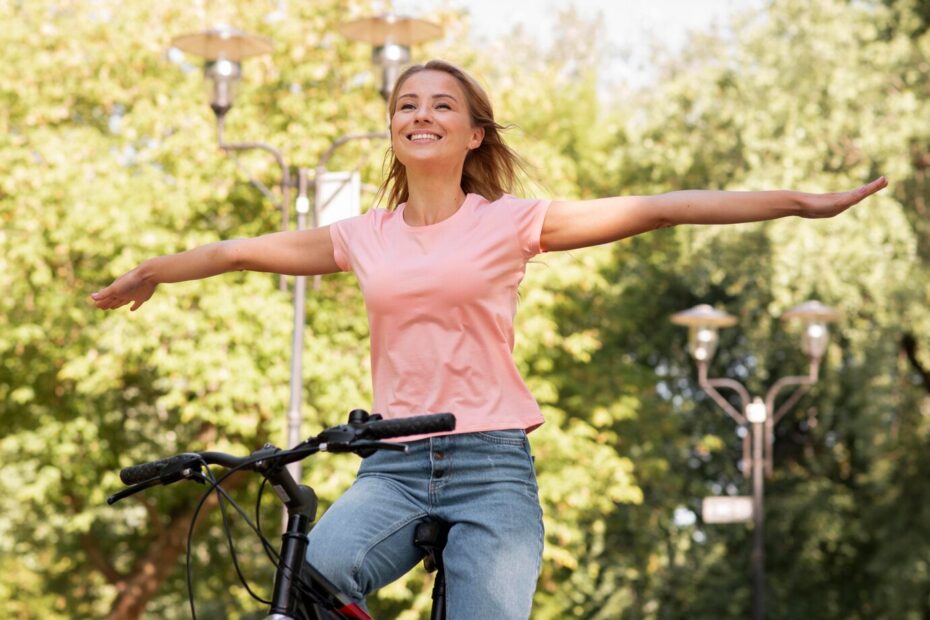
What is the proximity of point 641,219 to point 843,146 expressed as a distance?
17486mm

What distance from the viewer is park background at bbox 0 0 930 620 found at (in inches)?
650

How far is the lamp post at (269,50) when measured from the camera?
11438mm

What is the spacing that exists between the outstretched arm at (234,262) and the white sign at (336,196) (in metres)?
7.55

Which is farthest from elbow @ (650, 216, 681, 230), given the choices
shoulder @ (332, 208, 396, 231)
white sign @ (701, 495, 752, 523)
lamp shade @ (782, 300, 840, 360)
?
lamp shade @ (782, 300, 840, 360)

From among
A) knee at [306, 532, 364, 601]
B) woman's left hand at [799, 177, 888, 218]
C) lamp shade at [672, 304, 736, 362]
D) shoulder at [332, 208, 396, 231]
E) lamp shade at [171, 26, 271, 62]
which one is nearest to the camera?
knee at [306, 532, 364, 601]

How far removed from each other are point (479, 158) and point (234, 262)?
67 cm

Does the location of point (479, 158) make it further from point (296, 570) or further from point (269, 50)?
point (269, 50)

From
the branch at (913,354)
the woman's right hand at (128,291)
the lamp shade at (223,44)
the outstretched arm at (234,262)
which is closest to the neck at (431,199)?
the outstretched arm at (234,262)

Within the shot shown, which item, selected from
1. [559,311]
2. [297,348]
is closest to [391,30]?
[297,348]

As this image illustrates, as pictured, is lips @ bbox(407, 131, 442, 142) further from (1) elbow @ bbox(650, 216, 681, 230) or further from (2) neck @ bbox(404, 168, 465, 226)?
(1) elbow @ bbox(650, 216, 681, 230)

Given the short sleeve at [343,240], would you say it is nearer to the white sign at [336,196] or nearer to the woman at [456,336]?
the woman at [456,336]

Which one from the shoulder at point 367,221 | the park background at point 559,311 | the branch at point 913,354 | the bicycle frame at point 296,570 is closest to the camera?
the bicycle frame at point 296,570

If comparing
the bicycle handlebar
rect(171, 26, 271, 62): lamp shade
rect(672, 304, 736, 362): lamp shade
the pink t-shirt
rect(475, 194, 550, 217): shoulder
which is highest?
rect(171, 26, 271, 62): lamp shade

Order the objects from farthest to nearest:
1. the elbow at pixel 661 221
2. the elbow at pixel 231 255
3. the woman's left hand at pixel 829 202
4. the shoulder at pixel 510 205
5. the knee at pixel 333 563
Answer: the elbow at pixel 231 255, the shoulder at pixel 510 205, the elbow at pixel 661 221, the woman's left hand at pixel 829 202, the knee at pixel 333 563
